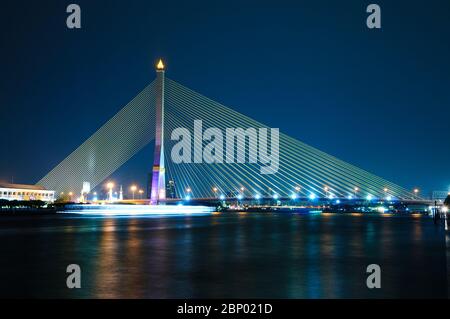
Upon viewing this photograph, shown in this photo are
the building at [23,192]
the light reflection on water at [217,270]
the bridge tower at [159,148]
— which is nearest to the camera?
the light reflection on water at [217,270]

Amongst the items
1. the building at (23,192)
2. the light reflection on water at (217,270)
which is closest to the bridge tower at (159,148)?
the light reflection on water at (217,270)

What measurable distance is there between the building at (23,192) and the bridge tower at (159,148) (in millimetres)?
59438

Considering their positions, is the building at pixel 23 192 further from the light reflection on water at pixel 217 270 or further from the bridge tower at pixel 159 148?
the light reflection on water at pixel 217 270

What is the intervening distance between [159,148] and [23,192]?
6979cm

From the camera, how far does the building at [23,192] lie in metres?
106

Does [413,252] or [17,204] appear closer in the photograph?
[413,252]

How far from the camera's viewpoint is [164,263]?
38.7 ft

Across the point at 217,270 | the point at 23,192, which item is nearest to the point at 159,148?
the point at 217,270

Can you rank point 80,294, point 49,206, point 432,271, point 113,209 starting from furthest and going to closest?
point 49,206
point 113,209
point 432,271
point 80,294

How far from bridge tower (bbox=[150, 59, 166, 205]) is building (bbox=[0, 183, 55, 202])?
59.4 meters

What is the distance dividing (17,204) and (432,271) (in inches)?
2559
